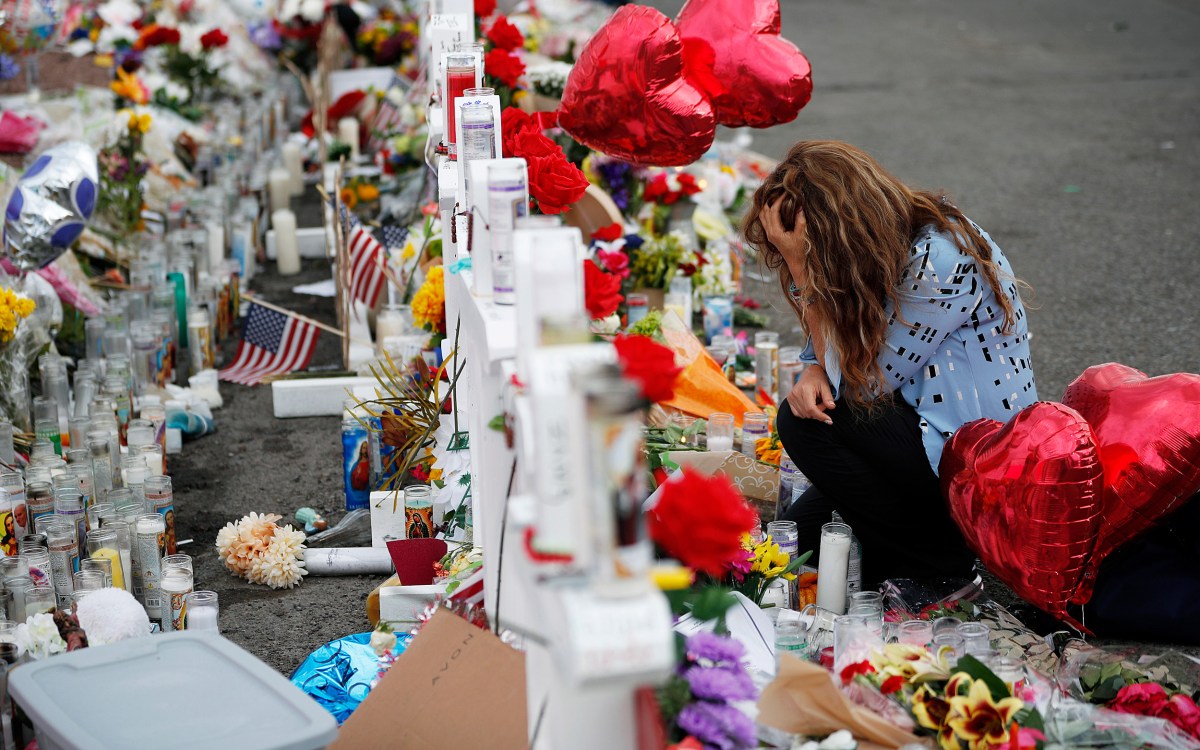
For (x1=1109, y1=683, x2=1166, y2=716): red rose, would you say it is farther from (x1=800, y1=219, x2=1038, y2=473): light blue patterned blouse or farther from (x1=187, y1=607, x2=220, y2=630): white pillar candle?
(x1=187, y1=607, x2=220, y2=630): white pillar candle

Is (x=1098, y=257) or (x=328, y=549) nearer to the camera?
(x=328, y=549)

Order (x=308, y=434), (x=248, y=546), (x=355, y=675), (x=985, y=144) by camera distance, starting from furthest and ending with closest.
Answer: (x=985, y=144) → (x=308, y=434) → (x=248, y=546) → (x=355, y=675)

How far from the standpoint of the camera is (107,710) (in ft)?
7.22

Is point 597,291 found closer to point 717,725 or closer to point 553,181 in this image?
point 553,181

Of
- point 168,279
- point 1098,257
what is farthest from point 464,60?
point 1098,257

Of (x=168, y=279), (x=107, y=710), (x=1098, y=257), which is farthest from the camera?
(x=1098, y=257)

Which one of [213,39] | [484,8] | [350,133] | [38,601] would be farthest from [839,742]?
[213,39]

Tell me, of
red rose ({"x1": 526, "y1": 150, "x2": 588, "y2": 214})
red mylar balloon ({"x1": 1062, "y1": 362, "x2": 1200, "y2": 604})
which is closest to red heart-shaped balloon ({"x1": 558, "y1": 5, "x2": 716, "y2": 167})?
red rose ({"x1": 526, "y1": 150, "x2": 588, "y2": 214})

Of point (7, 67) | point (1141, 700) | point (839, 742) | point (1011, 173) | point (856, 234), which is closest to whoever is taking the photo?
point (839, 742)

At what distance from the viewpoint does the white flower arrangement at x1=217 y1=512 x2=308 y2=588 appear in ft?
11.5

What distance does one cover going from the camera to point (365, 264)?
492 centimetres

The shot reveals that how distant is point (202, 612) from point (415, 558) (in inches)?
20.0

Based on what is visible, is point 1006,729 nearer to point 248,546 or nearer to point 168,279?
point 248,546

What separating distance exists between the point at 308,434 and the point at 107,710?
241 cm
